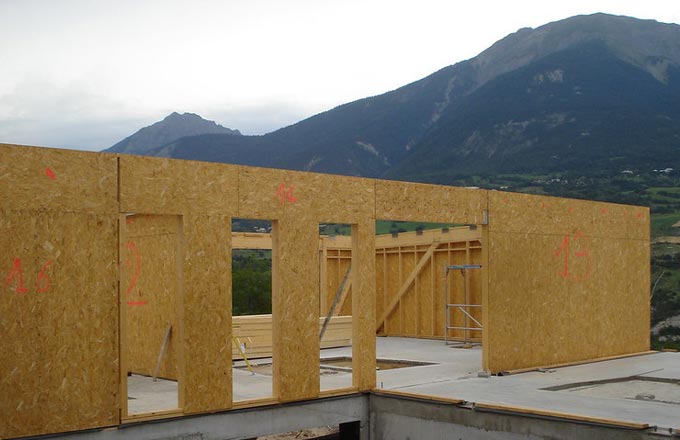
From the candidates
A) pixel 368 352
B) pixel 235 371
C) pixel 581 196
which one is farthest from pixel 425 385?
pixel 581 196

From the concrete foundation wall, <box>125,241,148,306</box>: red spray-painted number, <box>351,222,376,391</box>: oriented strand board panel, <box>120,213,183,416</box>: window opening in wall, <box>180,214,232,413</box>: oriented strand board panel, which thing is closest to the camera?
the concrete foundation wall

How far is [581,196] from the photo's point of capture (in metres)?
55.3

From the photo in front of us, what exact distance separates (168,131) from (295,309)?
5104 inches

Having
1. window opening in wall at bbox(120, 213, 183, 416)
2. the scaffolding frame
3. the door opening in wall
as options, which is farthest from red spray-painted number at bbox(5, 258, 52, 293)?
the scaffolding frame

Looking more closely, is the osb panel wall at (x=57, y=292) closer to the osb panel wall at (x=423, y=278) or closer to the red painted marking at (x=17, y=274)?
the red painted marking at (x=17, y=274)

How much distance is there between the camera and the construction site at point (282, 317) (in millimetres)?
8789

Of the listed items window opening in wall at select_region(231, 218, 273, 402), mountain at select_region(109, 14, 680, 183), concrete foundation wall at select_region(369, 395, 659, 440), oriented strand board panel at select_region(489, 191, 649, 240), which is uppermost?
mountain at select_region(109, 14, 680, 183)

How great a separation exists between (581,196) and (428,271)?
36630mm

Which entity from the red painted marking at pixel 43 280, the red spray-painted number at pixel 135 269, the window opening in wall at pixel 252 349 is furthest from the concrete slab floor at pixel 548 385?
the red painted marking at pixel 43 280

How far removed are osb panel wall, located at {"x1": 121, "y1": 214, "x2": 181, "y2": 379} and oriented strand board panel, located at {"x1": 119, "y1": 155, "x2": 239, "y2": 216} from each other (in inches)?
99.0

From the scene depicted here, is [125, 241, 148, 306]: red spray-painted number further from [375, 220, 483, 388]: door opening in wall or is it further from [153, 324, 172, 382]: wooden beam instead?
[375, 220, 483, 388]: door opening in wall

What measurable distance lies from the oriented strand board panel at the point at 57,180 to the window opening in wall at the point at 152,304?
123 inches

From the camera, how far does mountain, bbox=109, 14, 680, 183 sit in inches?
2726

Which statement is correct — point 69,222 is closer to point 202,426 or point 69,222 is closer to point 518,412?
point 202,426
